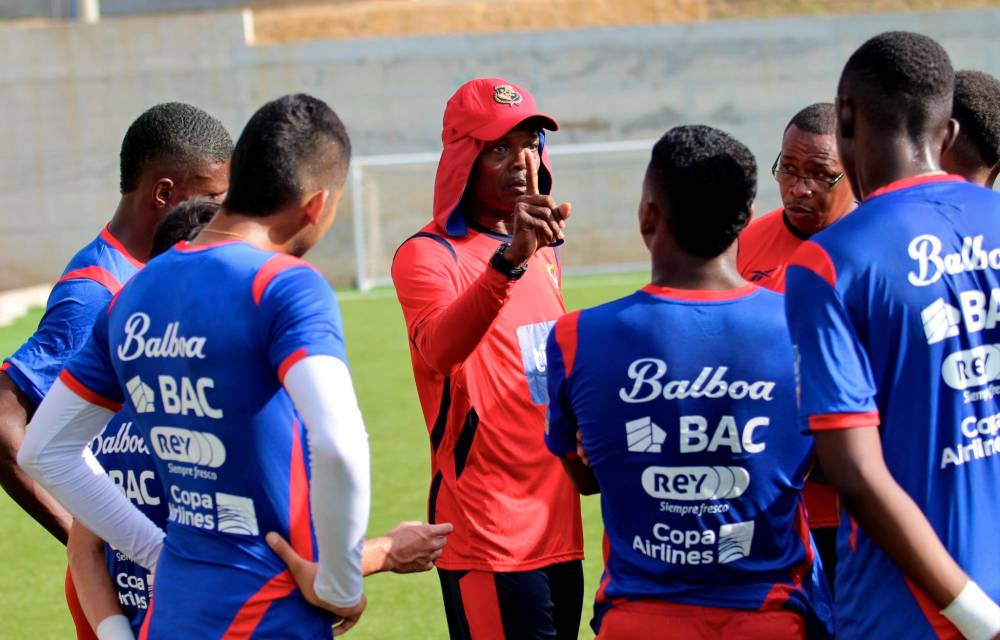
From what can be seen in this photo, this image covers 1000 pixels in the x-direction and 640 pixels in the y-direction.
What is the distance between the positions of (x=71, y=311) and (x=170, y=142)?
0.61 metres

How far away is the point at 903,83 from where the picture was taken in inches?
102

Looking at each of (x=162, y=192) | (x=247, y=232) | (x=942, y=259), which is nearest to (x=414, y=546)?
(x=247, y=232)

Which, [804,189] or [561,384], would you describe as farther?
[804,189]

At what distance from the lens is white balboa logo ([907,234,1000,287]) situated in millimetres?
2484

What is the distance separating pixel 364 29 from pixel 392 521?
68.9 feet

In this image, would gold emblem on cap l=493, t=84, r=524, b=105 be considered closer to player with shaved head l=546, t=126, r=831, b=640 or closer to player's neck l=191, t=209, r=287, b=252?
player with shaved head l=546, t=126, r=831, b=640

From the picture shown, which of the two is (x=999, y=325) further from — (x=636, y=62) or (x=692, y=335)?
(x=636, y=62)

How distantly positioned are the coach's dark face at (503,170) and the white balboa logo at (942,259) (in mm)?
1770

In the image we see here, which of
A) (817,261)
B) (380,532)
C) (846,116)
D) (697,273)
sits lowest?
(380,532)

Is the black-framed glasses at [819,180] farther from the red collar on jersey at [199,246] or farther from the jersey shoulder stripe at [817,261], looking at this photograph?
the red collar on jersey at [199,246]

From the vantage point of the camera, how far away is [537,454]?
387 cm

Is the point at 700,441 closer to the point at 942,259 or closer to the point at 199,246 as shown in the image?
the point at 942,259

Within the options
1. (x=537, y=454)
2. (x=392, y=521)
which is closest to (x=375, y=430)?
(x=392, y=521)

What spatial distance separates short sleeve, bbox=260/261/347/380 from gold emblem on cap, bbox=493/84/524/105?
5.44ft
